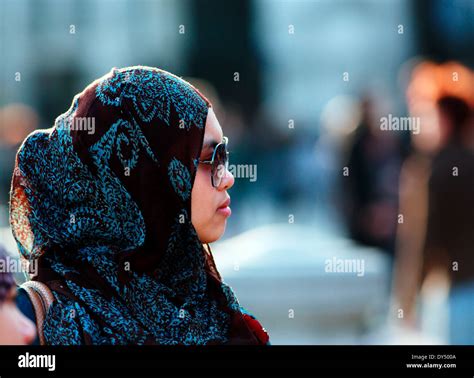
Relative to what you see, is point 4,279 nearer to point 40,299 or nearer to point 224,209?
point 40,299

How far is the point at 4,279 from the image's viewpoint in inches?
78.6

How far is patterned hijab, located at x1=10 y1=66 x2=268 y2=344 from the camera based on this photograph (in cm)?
222

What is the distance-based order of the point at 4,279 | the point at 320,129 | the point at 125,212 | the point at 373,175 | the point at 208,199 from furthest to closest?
the point at 320,129 → the point at 373,175 → the point at 208,199 → the point at 125,212 → the point at 4,279

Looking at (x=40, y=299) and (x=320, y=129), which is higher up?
(x=40, y=299)

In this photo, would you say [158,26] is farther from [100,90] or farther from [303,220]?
[100,90]

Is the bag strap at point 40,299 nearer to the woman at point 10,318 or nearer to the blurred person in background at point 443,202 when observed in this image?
the woman at point 10,318

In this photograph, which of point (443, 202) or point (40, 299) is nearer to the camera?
point (40, 299)

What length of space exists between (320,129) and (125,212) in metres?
6.58

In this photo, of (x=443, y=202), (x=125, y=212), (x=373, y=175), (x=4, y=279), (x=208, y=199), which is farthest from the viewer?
(x=373, y=175)

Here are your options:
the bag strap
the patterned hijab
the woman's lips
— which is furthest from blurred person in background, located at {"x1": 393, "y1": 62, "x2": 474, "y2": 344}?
→ the bag strap

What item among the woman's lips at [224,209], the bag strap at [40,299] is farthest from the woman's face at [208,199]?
the bag strap at [40,299]

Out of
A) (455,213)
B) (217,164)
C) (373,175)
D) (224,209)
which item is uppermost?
(217,164)

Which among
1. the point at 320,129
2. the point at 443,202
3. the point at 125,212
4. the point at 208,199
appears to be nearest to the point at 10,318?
the point at 125,212

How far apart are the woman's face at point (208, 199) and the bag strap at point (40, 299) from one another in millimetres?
420
